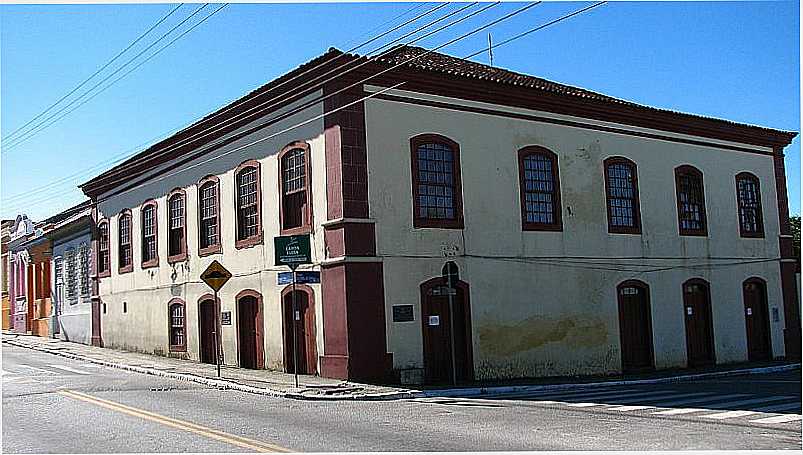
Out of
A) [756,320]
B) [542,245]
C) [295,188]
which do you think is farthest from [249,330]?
[756,320]

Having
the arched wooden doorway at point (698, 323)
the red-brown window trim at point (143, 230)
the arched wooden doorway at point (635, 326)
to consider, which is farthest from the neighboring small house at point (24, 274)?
the arched wooden doorway at point (698, 323)

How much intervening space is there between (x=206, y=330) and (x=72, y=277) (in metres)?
12.4

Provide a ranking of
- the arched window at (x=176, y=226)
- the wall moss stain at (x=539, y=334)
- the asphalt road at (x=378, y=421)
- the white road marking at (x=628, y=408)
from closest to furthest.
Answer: the asphalt road at (x=378, y=421) → the white road marking at (x=628, y=408) → the wall moss stain at (x=539, y=334) → the arched window at (x=176, y=226)

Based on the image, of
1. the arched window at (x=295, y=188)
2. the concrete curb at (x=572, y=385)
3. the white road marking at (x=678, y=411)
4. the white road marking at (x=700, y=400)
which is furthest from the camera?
the arched window at (x=295, y=188)

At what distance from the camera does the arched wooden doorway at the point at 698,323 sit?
2717 cm

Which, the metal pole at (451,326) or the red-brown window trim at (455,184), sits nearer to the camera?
the metal pole at (451,326)

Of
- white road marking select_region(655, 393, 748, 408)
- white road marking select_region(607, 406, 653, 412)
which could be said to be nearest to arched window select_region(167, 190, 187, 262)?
white road marking select_region(607, 406, 653, 412)

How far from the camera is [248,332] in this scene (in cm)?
2412

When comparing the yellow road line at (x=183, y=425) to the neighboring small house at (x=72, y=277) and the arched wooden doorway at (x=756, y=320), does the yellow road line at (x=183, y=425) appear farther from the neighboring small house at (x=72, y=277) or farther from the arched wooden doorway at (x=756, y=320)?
the arched wooden doorway at (x=756, y=320)

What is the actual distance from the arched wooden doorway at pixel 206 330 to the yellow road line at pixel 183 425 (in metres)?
8.24

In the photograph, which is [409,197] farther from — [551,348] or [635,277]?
[635,277]

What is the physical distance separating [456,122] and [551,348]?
628 centimetres

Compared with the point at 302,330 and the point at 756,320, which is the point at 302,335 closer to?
the point at 302,330

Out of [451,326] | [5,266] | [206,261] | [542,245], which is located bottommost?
[451,326]
